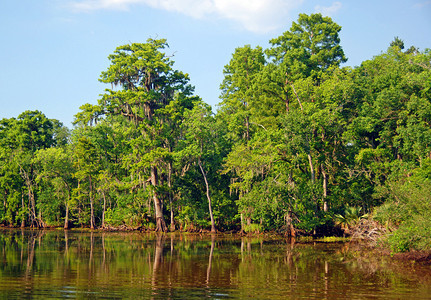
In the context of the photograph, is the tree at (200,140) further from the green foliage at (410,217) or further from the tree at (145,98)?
the green foliage at (410,217)

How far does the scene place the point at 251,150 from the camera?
4803 cm

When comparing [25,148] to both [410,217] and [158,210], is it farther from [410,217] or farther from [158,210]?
[410,217]

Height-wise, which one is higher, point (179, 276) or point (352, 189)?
point (352, 189)

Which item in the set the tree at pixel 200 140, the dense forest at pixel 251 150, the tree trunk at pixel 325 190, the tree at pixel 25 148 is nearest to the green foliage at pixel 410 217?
the dense forest at pixel 251 150

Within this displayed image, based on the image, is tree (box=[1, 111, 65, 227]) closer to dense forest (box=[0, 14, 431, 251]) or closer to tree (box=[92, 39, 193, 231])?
dense forest (box=[0, 14, 431, 251])

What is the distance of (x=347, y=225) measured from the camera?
37.8m

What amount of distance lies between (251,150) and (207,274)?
90.6 feet

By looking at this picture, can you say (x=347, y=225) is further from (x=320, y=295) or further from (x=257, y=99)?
(x=320, y=295)

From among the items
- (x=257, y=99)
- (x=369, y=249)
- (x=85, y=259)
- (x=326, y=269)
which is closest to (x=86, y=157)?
(x=257, y=99)

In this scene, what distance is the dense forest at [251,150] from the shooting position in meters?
39.4

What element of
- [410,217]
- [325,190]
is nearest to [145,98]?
[325,190]

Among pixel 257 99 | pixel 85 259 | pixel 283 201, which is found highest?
pixel 257 99

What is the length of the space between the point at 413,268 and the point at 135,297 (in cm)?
1413

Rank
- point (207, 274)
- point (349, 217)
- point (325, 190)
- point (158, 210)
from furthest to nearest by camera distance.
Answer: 1. point (158, 210)
2. point (325, 190)
3. point (349, 217)
4. point (207, 274)
